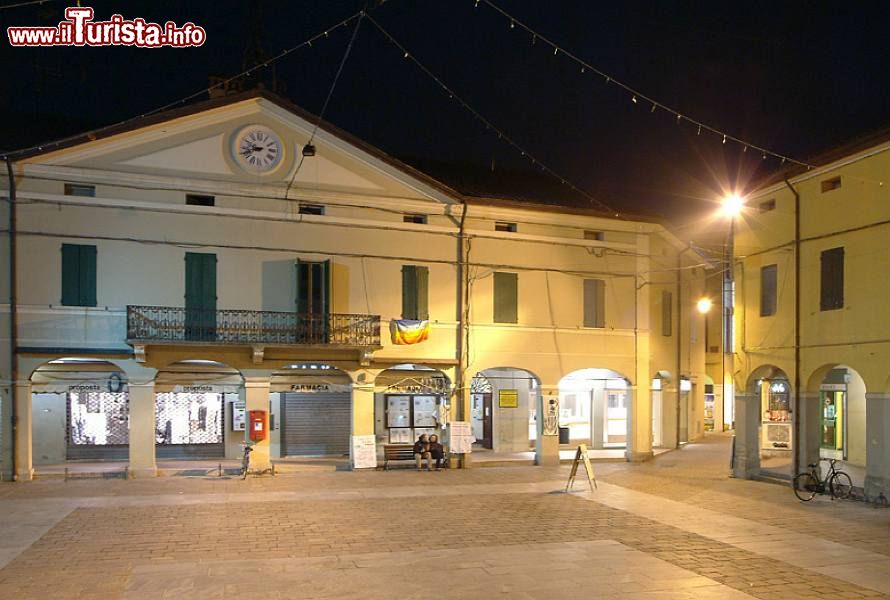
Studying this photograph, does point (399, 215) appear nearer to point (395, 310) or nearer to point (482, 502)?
point (395, 310)

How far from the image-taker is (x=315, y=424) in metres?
25.8

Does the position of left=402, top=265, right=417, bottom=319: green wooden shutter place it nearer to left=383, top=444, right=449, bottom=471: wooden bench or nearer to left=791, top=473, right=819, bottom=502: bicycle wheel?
left=383, top=444, right=449, bottom=471: wooden bench

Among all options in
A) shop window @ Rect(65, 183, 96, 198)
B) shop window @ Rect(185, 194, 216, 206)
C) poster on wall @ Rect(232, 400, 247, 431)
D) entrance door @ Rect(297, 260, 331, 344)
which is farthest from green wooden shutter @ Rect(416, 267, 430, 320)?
shop window @ Rect(65, 183, 96, 198)

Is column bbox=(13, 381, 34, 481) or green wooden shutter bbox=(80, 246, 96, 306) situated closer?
column bbox=(13, 381, 34, 481)

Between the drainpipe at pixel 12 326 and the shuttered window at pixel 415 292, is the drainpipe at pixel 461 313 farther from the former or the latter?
the drainpipe at pixel 12 326

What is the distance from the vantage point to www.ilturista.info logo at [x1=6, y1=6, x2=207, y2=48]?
49.7 feet

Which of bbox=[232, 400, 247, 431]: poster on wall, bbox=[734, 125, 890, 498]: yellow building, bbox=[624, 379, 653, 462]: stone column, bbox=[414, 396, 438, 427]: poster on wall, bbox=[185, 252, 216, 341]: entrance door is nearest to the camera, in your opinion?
bbox=[734, 125, 890, 498]: yellow building

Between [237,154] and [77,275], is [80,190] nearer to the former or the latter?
[77,275]

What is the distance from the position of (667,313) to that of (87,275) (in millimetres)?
20149

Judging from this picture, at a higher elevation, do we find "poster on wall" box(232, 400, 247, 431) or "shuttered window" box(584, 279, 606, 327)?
"shuttered window" box(584, 279, 606, 327)

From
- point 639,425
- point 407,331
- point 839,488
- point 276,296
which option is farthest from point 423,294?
point 839,488

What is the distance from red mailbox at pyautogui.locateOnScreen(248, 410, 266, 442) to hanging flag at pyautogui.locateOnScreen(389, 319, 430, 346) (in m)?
4.52

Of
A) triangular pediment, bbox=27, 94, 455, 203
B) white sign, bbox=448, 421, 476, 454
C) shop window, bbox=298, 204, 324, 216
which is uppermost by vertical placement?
triangular pediment, bbox=27, 94, 455, 203

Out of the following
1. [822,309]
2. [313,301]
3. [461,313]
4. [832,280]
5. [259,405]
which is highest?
[832,280]
